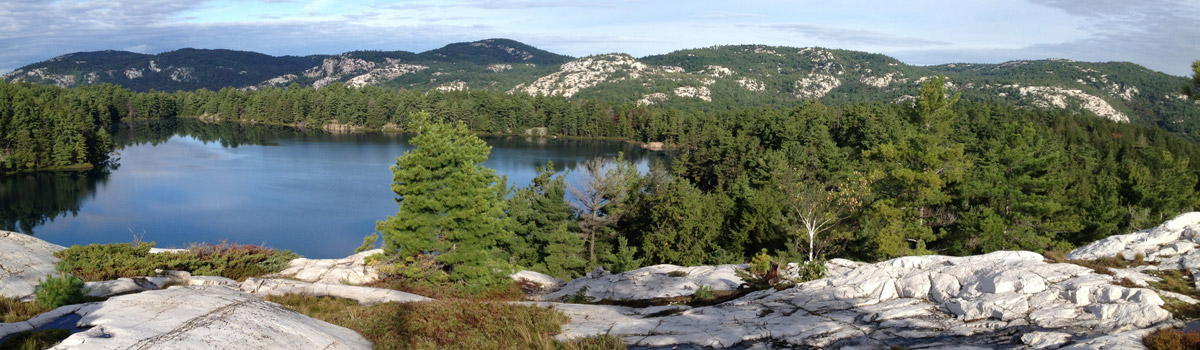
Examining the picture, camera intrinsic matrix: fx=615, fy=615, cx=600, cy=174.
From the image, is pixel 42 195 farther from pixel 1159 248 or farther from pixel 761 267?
pixel 1159 248

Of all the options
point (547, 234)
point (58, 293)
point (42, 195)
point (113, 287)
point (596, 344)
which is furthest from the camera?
point (42, 195)

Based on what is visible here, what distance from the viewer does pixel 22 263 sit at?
13344 mm

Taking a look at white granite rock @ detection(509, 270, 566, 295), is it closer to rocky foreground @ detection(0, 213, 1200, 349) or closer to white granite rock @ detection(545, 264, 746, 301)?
white granite rock @ detection(545, 264, 746, 301)

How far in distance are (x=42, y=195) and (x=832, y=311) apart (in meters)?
67.2

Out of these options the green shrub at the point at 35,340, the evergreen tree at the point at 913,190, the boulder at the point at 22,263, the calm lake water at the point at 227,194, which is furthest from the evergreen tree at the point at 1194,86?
the calm lake water at the point at 227,194

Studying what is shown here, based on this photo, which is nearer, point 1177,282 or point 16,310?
point 16,310

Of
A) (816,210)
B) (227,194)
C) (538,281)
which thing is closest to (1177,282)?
(538,281)

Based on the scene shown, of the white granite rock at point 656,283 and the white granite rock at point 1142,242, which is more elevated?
the white granite rock at point 1142,242

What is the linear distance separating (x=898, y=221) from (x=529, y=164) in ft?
192

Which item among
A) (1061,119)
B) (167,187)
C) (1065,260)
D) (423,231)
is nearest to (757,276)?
(1065,260)

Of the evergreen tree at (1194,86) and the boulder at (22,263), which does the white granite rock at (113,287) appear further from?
the evergreen tree at (1194,86)

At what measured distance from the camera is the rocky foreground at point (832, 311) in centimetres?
771

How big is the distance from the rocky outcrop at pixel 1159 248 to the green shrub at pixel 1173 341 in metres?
4.28

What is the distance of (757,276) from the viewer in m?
14.8
